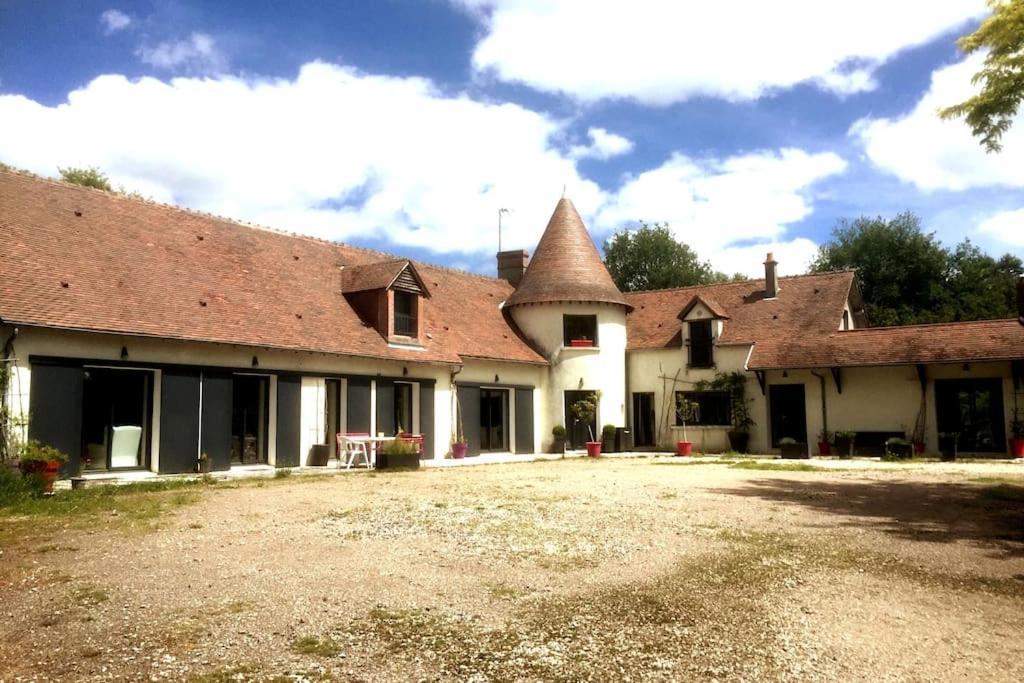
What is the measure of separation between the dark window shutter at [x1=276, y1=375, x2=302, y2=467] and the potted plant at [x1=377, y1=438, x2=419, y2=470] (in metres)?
2.00

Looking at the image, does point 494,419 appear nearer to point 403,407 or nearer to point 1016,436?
point 403,407

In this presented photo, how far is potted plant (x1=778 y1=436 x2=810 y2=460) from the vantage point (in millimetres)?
22541

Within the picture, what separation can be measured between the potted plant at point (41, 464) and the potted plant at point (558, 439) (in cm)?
1596

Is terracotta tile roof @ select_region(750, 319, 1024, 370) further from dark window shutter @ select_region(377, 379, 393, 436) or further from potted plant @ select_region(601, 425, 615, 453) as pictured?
dark window shutter @ select_region(377, 379, 393, 436)

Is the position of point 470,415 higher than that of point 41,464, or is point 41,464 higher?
point 470,415

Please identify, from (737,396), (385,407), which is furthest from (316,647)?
(737,396)

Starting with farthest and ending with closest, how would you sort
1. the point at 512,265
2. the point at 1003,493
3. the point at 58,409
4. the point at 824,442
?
the point at 512,265
the point at 824,442
the point at 58,409
the point at 1003,493

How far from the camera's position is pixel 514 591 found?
20.3 ft

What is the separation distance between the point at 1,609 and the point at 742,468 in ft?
51.8

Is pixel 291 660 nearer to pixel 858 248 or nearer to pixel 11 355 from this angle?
pixel 11 355

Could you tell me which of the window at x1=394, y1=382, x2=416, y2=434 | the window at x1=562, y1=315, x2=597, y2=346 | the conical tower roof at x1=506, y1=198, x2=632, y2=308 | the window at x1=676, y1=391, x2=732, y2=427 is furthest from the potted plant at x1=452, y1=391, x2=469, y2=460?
the window at x1=676, y1=391, x2=732, y2=427

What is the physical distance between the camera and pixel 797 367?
24.1 metres

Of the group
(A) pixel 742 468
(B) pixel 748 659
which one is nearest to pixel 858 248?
(A) pixel 742 468

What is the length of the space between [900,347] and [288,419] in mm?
17783
